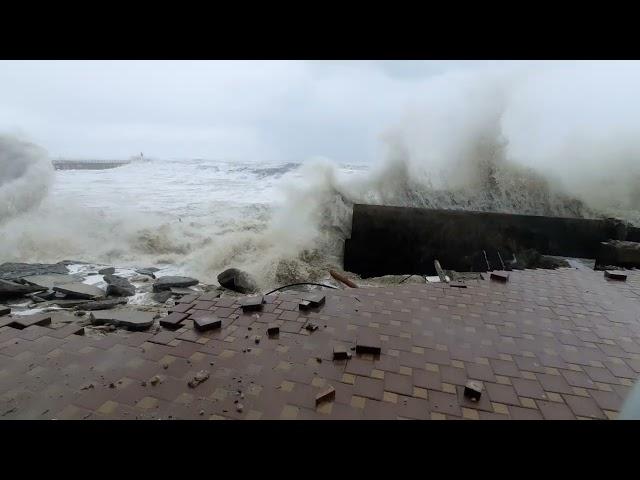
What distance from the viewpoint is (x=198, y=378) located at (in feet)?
8.77

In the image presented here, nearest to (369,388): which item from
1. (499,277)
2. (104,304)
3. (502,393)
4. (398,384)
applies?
(398,384)

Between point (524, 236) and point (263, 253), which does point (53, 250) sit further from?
point (524, 236)

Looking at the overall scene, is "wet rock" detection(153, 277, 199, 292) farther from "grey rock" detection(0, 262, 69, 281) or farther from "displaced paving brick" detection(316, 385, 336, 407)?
"displaced paving brick" detection(316, 385, 336, 407)

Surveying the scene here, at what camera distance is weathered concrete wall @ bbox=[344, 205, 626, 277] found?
26.0 ft

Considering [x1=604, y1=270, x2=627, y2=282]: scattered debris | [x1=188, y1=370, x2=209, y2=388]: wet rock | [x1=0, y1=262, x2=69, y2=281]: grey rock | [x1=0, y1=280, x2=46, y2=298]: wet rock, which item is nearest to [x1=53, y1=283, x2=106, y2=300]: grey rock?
[x1=0, y1=280, x2=46, y2=298]: wet rock

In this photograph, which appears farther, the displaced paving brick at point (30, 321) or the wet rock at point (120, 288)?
the wet rock at point (120, 288)

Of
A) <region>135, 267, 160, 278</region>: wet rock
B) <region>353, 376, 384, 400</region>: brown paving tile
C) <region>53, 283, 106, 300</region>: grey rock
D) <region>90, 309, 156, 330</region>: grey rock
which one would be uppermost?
<region>353, 376, 384, 400</region>: brown paving tile

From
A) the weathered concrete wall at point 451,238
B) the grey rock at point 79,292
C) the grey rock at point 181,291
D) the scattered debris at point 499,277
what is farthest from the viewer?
the weathered concrete wall at point 451,238

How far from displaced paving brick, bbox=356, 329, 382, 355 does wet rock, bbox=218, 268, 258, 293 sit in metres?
3.75

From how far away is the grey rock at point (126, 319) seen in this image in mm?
3951

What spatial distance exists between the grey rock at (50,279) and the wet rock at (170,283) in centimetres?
150

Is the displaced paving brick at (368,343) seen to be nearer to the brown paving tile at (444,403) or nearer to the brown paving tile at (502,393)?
the brown paving tile at (444,403)

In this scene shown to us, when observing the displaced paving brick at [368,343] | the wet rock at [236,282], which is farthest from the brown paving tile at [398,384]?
the wet rock at [236,282]

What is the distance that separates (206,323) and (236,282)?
3289mm
